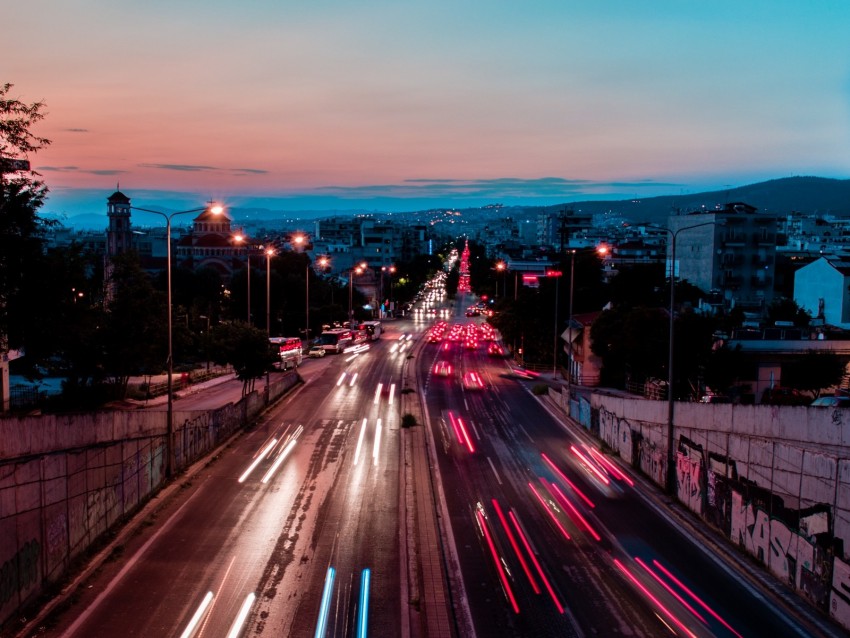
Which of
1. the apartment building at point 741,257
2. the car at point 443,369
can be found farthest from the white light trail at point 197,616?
the apartment building at point 741,257

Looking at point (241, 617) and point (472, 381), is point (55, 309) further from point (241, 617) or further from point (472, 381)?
point (472, 381)

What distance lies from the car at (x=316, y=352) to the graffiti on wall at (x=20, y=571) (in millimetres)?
49668

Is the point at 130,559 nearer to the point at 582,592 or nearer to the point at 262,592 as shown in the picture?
the point at 262,592

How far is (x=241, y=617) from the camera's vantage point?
12742mm

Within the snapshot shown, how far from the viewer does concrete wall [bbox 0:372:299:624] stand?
12.3 metres

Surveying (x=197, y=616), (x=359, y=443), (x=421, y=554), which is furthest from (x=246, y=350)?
(x=197, y=616)

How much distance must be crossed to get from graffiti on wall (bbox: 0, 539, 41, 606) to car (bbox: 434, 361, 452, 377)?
39.6 m

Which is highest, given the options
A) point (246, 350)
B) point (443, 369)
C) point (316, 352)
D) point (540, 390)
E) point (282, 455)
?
point (246, 350)

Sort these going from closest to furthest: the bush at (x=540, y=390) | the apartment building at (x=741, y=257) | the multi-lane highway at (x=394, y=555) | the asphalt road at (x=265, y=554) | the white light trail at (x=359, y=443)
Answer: the asphalt road at (x=265, y=554)
the multi-lane highway at (x=394, y=555)
the white light trail at (x=359, y=443)
the bush at (x=540, y=390)
the apartment building at (x=741, y=257)

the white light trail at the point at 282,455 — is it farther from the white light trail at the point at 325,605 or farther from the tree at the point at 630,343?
the tree at the point at 630,343

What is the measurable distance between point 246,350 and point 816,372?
26.0m

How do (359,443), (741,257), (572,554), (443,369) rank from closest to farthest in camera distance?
1. (572,554)
2. (359,443)
3. (443,369)
4. (741,257)

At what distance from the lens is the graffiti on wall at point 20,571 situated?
1191 centimetres

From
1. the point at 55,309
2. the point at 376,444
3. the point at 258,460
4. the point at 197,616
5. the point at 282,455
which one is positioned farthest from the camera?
the point at 376,444
